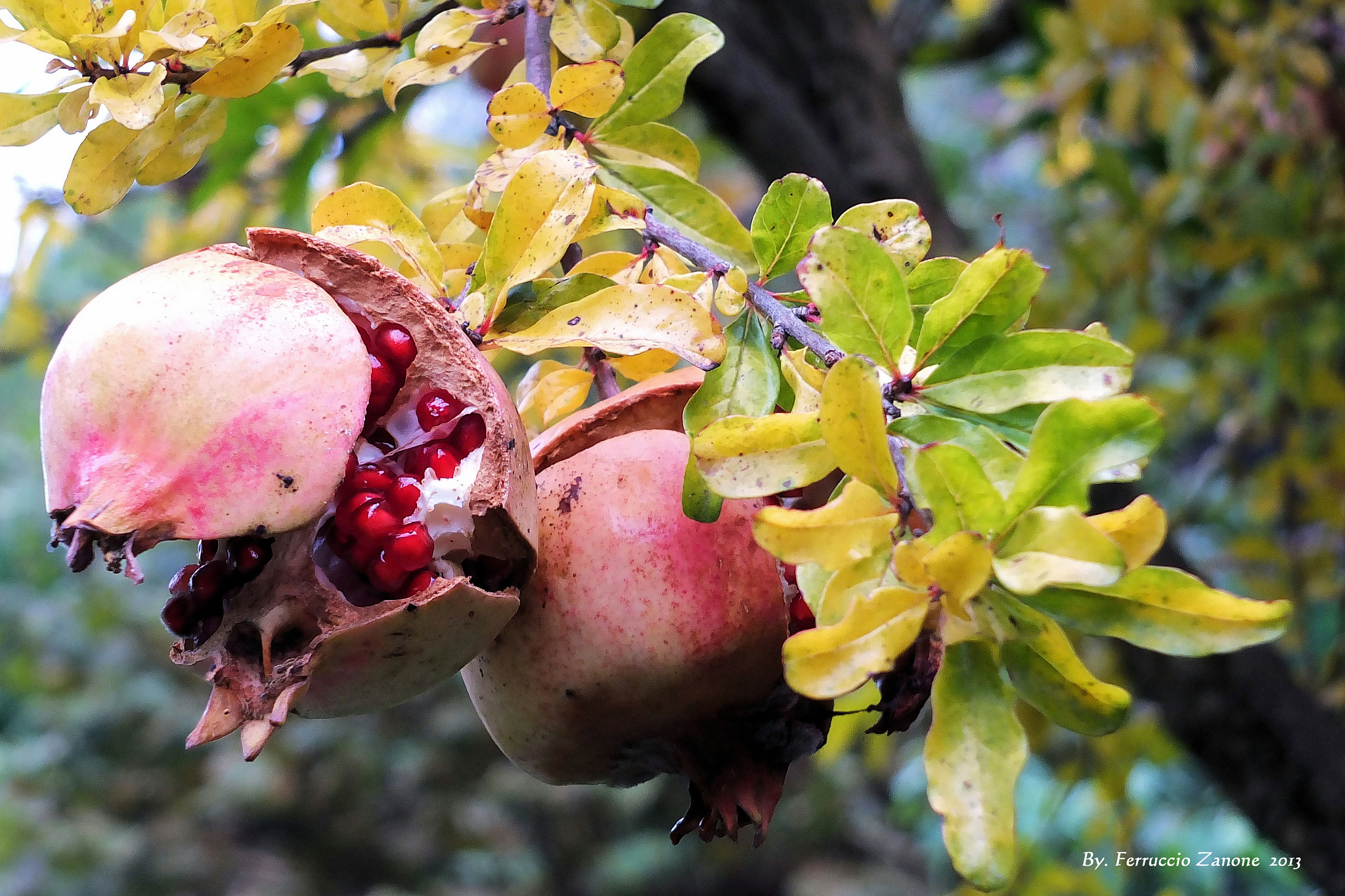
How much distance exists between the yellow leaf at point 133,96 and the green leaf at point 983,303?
374 millimetres

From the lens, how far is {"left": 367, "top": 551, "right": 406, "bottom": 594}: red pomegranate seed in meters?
0.49

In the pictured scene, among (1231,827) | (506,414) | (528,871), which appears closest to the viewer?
(506,414)

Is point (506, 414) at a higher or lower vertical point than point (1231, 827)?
higher

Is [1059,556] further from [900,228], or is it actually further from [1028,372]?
[900,228]

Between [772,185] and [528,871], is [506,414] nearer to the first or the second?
[772,185]

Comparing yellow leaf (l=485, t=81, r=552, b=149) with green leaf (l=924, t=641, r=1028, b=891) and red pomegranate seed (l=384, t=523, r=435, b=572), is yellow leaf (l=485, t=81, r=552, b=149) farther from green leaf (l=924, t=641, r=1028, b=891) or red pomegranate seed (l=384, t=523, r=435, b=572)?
green leaf (l=924, t=641, r=1028, b=891)

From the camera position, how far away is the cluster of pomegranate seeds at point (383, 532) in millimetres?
484

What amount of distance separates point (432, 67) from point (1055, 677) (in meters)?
0.47

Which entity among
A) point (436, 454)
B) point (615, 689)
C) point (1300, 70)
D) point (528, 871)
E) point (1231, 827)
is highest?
point (436, 454)

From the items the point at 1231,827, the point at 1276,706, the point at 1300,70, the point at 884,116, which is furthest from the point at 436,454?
the point at 1231,827

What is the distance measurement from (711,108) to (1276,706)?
0.92 meters

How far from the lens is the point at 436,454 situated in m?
0.51

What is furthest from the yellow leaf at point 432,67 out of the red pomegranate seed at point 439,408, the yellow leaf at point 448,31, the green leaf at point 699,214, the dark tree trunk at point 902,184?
the dark tree trunk at point 902,184

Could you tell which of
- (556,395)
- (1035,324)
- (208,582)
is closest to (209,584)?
(208,582)
